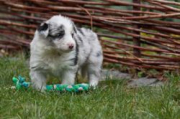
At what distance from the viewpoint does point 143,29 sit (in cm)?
669

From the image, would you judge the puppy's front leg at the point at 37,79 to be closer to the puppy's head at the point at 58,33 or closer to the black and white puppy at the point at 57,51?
the black and white puppy at the point at 57,51

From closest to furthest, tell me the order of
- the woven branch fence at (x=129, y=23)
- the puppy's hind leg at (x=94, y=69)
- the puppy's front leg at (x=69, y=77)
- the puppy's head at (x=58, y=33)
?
the puppy's head at (x=58, y=33), the puppy's front leg at (x=69, y=77), the puppy's hind leg at (x=94, y=69), the woven branch fence at (x=129, y=23)

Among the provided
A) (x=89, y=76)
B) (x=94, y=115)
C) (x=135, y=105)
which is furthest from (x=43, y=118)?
(x=89, y=76)

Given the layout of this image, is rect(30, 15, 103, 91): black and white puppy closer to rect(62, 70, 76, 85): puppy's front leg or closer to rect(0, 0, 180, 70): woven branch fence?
rect(62, 70, 76, 85): puppy's front leg

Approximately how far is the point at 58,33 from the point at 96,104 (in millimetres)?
1090

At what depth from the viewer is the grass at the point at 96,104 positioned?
3848 millimetres

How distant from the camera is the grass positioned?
3848mm

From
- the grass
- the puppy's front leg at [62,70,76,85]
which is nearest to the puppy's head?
the puppy's front leg at [62,70,76,85]

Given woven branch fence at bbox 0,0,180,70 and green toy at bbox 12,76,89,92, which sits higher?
woven branch fence at bbox 0,0,180,70

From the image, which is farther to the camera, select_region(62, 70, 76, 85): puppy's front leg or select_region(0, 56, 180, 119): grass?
select_region(62, 70, 76, 85): puppy's front leg

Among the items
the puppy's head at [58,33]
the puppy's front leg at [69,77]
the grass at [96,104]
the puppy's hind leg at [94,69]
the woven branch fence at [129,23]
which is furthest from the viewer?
the woven branch fence at [129,23]

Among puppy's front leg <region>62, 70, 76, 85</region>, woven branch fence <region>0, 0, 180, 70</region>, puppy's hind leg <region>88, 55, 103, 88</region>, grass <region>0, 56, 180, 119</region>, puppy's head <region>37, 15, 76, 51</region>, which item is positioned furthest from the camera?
woven branch fence <region>0, 0, 180, 70</region>

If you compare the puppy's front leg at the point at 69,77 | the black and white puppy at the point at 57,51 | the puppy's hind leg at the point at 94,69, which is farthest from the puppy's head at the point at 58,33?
the puppy's hind leg at the point at 94,69

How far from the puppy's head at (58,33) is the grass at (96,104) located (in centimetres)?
57
